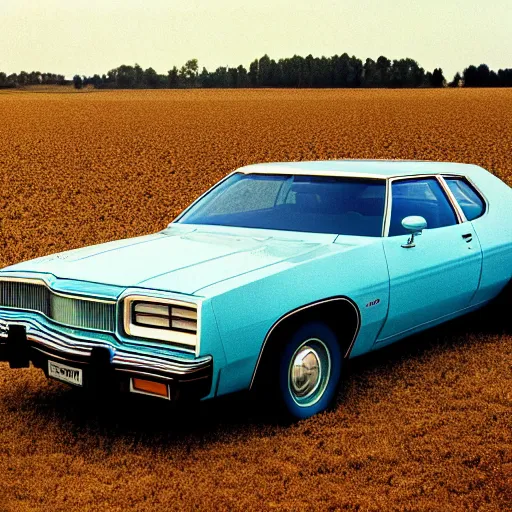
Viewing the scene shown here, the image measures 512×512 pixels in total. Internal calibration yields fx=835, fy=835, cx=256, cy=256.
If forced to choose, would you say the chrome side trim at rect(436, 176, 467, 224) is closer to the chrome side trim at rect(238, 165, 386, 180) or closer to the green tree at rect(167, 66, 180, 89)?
the chrome side trim at rect(238, 165, 386, 180)

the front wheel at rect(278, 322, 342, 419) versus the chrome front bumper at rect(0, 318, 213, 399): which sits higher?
the chrome front bumper at rect(0, 318, 213, 399)

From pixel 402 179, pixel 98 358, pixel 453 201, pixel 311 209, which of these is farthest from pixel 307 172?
pixel 98 358

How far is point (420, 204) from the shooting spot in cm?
534

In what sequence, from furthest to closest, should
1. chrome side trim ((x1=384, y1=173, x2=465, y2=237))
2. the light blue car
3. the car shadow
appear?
chrome side trim ((x1=384, y1=173, x2=465, y2=237)), the car shadow, the light blue car

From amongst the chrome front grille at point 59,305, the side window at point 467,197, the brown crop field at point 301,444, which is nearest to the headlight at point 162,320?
the chrome front grille at point 59,305

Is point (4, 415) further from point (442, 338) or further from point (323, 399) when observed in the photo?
point (442, 338)

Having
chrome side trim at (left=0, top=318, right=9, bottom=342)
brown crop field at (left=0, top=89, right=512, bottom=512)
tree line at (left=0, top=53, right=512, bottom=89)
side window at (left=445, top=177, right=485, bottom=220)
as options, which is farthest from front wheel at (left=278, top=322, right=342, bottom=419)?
tree line at (left=0, top=53, right=512, bottom=89)

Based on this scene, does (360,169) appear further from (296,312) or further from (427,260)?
(296,312)

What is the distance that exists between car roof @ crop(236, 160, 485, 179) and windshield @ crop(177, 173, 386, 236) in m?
0.04

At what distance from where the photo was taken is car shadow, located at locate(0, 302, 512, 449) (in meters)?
4.23

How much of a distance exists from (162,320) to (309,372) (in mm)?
920

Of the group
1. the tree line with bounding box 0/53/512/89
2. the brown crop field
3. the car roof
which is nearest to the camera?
the brown crop field

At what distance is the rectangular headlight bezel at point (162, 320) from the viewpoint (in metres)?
3.75

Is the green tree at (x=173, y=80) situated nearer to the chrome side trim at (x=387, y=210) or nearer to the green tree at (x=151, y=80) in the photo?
the green tree at (x=151, y=80)
